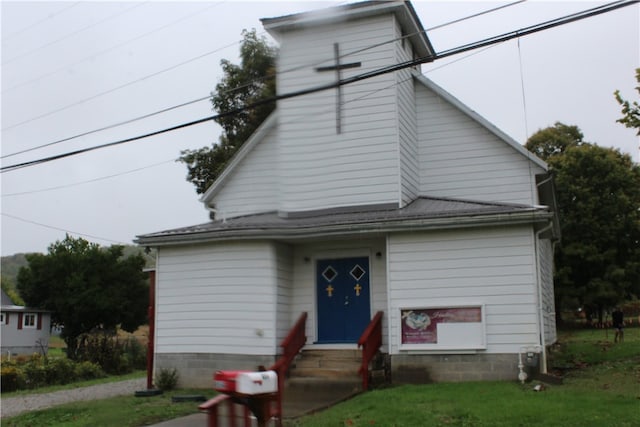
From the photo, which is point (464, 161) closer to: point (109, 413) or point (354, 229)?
point (354, 229)

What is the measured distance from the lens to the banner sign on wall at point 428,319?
485 inches

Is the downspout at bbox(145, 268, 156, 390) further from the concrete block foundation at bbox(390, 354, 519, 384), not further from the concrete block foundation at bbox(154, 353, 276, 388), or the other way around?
the concrete block foundation at bbox(390, 354, 519, 384)

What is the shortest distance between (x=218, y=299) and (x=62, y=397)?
464 centimetres

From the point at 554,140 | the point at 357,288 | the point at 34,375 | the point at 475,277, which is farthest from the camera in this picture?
the point at 554,140

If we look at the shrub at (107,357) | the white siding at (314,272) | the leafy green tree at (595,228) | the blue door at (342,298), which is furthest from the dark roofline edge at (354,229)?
the leafy green tree at (595,228)

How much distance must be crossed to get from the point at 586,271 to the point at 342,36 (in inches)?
1121

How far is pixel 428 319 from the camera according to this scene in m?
12.6

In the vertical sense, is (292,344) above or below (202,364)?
above

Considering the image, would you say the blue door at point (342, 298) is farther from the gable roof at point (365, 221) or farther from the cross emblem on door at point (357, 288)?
the gable roof at point (365, 221)

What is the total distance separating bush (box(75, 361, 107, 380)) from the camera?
2103 cm

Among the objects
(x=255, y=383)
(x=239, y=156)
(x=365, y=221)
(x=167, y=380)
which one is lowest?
(x=167, y=380)

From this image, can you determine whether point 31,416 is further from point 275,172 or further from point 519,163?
point 519,163

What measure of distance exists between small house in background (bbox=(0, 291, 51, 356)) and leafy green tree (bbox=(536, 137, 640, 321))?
31.9m

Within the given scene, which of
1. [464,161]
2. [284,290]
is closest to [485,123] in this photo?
[464,161]
